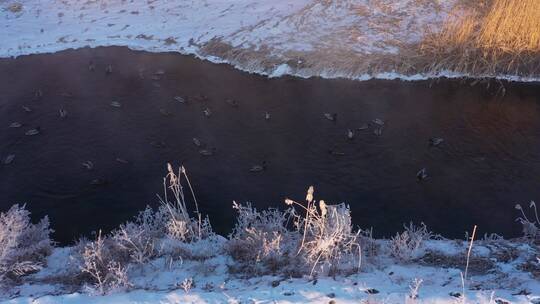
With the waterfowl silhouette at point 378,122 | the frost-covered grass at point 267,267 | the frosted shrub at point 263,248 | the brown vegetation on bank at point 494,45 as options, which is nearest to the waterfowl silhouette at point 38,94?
the frost-covered grass at point 267,267

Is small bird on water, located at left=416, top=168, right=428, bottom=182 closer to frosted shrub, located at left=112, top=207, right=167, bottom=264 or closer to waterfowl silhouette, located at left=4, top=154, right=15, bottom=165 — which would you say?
frosted shrub, located at left=112, top=207, right=167, bottom=264

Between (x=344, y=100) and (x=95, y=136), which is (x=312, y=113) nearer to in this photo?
(x=344, y=100)

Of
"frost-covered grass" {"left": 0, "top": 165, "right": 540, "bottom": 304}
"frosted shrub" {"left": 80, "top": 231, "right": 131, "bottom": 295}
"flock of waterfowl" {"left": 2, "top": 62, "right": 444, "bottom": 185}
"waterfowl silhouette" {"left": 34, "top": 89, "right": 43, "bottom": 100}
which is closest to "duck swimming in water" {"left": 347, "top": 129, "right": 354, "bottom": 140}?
"flock of waterfowl" {"left": 2, "top": 62, "right": 444, "bottom": 185}

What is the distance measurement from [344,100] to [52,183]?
799 centimetres

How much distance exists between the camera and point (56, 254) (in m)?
8.69

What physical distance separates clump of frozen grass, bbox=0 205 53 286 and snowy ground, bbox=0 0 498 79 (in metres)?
9.65

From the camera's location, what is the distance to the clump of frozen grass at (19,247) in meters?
7.57

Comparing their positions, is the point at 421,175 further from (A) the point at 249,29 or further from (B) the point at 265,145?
(A) the point at 249,29

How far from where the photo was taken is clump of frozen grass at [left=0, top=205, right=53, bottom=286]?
7.57m

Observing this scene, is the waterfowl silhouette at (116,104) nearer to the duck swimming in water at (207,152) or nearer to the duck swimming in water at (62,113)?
the duck swimming in water at (62,113)

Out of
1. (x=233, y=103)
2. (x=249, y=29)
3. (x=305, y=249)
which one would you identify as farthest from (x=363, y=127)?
(x=249, y=29)

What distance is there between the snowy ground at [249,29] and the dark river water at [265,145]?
38.0 inches

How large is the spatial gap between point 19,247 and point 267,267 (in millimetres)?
4092

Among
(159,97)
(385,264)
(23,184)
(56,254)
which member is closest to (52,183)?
(23,184)
